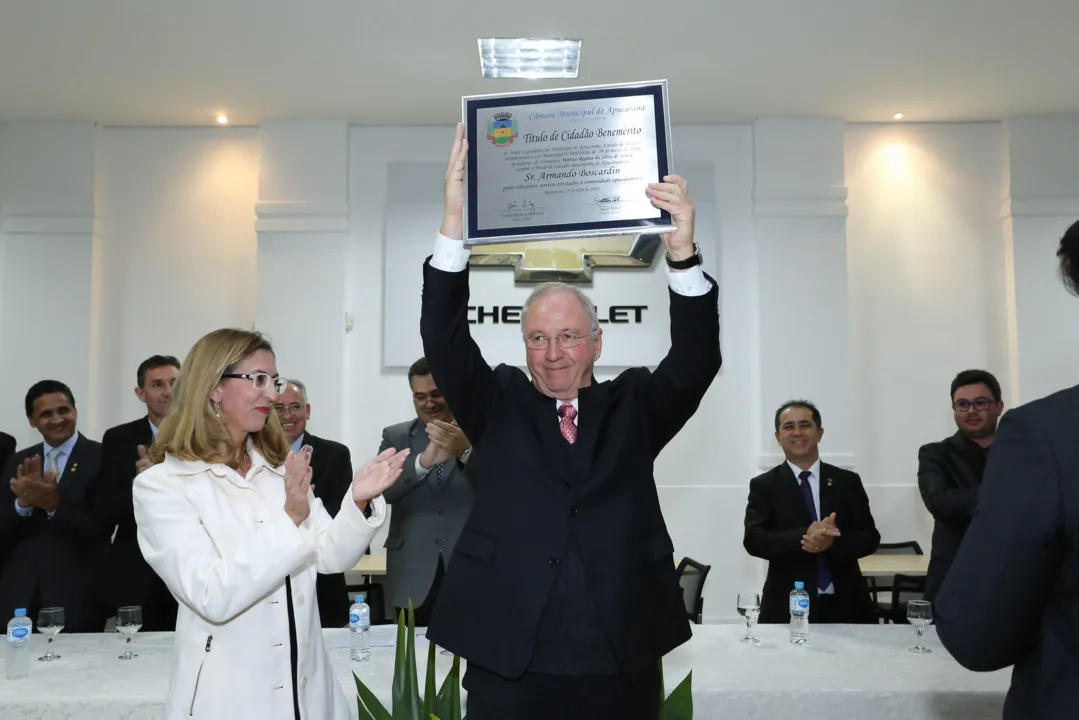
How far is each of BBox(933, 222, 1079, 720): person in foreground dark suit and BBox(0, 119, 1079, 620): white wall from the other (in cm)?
495

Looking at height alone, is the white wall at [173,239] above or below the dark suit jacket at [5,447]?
above

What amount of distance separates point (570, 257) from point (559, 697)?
465 cm

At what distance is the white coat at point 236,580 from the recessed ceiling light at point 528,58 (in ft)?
12.8

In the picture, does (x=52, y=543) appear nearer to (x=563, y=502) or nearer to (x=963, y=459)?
(x=563, y=502)

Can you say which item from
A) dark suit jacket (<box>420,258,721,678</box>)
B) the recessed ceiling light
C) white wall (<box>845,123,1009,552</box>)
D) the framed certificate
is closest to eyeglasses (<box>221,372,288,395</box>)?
dark suit jacket (<box>420,258,721,678</box>)

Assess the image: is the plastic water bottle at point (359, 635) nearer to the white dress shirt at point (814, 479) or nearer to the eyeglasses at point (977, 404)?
the white dress shirt at point (814, 479)

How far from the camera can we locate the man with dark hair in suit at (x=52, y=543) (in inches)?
149

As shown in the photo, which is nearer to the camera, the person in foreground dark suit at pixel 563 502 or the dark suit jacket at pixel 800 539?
the person in foreground dark suit at pixel 563 502

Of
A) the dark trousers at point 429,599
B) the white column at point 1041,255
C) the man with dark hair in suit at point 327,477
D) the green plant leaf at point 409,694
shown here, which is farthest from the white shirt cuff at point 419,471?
the white column at point 1041,255

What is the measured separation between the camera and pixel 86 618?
379 cm

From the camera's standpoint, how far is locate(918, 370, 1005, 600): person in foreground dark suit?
364 centimetres

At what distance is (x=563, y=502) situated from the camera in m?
1.89

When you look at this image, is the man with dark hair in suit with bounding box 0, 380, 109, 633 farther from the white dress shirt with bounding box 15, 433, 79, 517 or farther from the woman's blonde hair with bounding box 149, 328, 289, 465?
the woman's blonde hair with bounding box 149, 328, 289, 465

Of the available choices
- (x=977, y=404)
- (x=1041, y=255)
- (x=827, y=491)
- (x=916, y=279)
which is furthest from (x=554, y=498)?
(x=1041, y=255)
